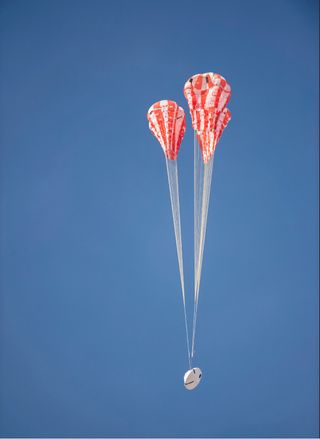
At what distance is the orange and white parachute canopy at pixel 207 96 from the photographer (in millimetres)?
4020

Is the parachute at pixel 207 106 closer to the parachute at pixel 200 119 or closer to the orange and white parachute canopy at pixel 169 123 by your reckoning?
the parachute at pixel 200 119

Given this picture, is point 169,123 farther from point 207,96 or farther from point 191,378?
point 191,378

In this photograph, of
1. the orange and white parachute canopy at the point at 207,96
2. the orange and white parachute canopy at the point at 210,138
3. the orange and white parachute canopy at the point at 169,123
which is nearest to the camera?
the orange and white parachute canopy at the point at 207,96

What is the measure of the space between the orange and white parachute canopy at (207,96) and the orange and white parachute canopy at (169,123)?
230 millimetres

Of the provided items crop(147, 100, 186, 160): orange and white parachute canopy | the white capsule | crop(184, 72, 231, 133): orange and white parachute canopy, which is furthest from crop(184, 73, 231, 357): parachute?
the white capsule

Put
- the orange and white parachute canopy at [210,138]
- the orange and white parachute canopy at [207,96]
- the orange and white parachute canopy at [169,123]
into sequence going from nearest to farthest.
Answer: the orange and white parachute canopy at [207,96] < the orange and white parachute canopy at [210,138] < the orange and white parachute canopy at [169,123]

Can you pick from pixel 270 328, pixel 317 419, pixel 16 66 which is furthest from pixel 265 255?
pixel 16 66

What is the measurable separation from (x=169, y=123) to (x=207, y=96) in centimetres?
44

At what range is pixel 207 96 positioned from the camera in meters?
4.04

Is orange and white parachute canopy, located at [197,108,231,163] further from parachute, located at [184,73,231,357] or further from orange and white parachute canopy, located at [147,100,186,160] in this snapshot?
orange and white parachute canopy, located at [147,100,186,160]

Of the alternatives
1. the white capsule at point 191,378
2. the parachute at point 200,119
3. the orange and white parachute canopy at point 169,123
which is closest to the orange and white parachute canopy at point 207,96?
the parachute at point 200,119

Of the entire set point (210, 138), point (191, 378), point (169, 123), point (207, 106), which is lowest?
point (191, 378)

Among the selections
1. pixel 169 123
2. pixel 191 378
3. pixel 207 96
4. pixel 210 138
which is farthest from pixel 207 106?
pixel 191 378

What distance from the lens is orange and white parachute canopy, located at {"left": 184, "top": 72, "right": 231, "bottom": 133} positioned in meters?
4.02
